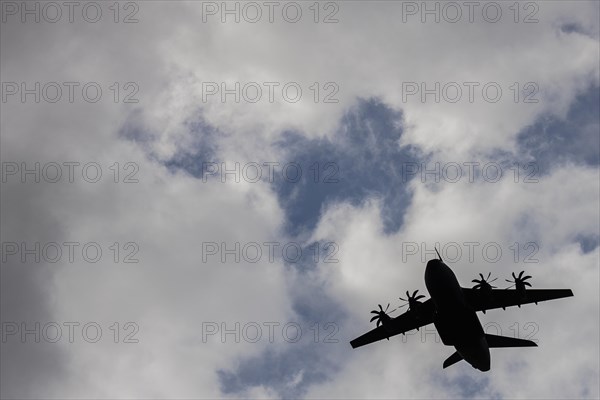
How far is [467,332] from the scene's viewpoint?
6762 cm

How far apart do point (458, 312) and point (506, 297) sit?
994cm

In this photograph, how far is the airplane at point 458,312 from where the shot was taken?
6412 cm

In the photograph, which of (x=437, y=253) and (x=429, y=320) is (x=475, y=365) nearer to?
(x=429, y=320)

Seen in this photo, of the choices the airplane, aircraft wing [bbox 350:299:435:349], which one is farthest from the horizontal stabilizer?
aircraft wing [bbox 350:299:435:349]

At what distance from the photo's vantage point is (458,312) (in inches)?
2581

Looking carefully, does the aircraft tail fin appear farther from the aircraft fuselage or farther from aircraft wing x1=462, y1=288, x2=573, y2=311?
aircraft wing x1=462, y1=288, x2=573, y2=311

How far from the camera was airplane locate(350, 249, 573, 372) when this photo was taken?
2525 inches

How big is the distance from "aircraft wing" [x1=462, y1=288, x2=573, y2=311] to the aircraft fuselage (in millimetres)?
3384

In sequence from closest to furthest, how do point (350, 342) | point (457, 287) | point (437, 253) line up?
point (457, 287) < point (437, 253) < point (350, 342)

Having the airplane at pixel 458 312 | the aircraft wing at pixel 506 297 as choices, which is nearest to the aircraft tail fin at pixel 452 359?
the airplane at pixel 458 312

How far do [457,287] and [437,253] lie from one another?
544cm

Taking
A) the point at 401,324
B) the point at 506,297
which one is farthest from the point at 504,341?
the point at 401,324

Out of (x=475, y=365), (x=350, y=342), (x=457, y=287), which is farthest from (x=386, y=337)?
(x=457, y=287)

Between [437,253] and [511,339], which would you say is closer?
[437,253]
